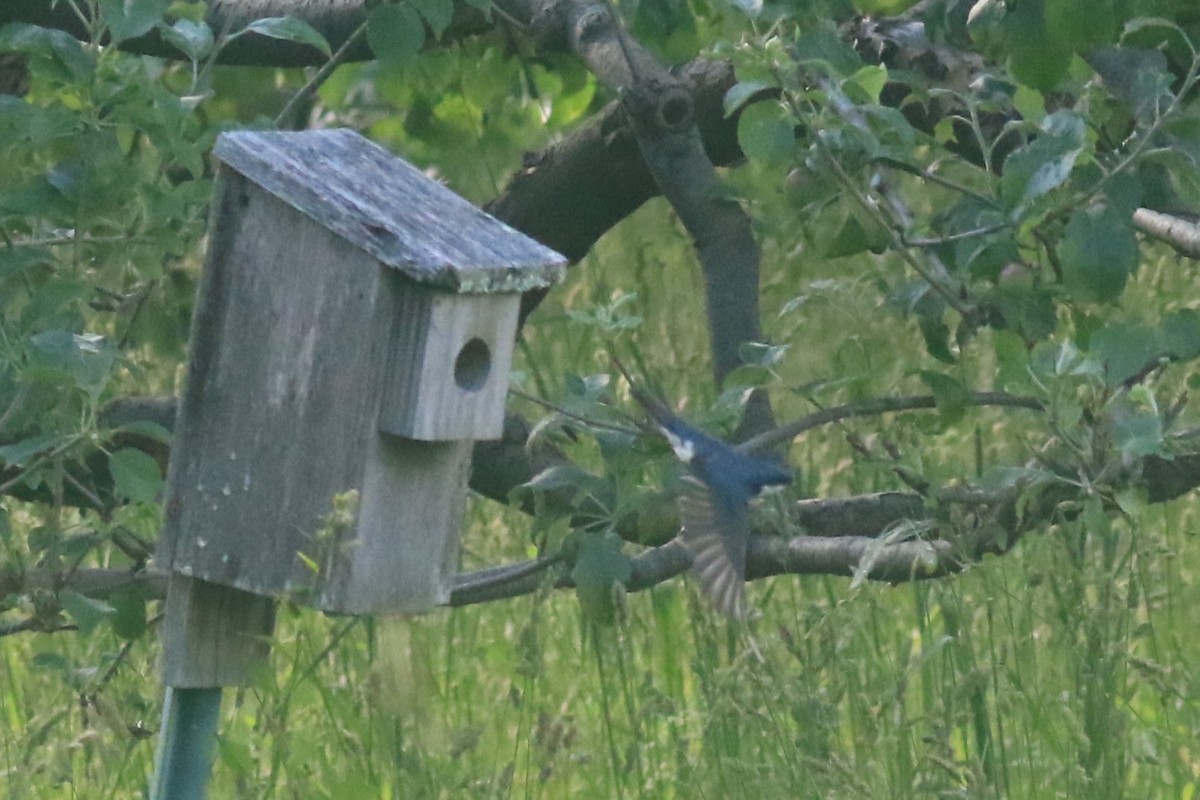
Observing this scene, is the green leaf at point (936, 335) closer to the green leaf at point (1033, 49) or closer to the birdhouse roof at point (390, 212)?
the green leaf at point (1033, 49)

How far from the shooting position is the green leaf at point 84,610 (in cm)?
210

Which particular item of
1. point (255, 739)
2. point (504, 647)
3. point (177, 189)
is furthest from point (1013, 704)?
point (177, 189)

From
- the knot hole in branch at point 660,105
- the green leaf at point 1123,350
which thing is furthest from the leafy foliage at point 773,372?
the knot hole in branch at point 660,105

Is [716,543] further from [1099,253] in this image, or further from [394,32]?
[394,32]

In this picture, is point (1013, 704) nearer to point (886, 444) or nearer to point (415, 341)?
point (886, 444)

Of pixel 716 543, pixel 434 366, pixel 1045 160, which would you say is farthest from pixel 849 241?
pixel 434 366

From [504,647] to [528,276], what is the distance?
1528mm

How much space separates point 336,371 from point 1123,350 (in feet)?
2.67

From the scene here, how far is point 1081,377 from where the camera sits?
180 centimetres

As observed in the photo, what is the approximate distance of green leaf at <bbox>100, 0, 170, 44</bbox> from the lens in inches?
77.5

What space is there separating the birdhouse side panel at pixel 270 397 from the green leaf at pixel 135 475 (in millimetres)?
49

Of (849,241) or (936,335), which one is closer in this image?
(849,241)

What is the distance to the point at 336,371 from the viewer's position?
1.84 metres

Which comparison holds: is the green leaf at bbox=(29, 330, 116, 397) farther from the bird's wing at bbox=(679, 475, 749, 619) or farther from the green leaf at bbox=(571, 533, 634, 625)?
the bird's wing at bbox=(679, 475, 749, 619)
